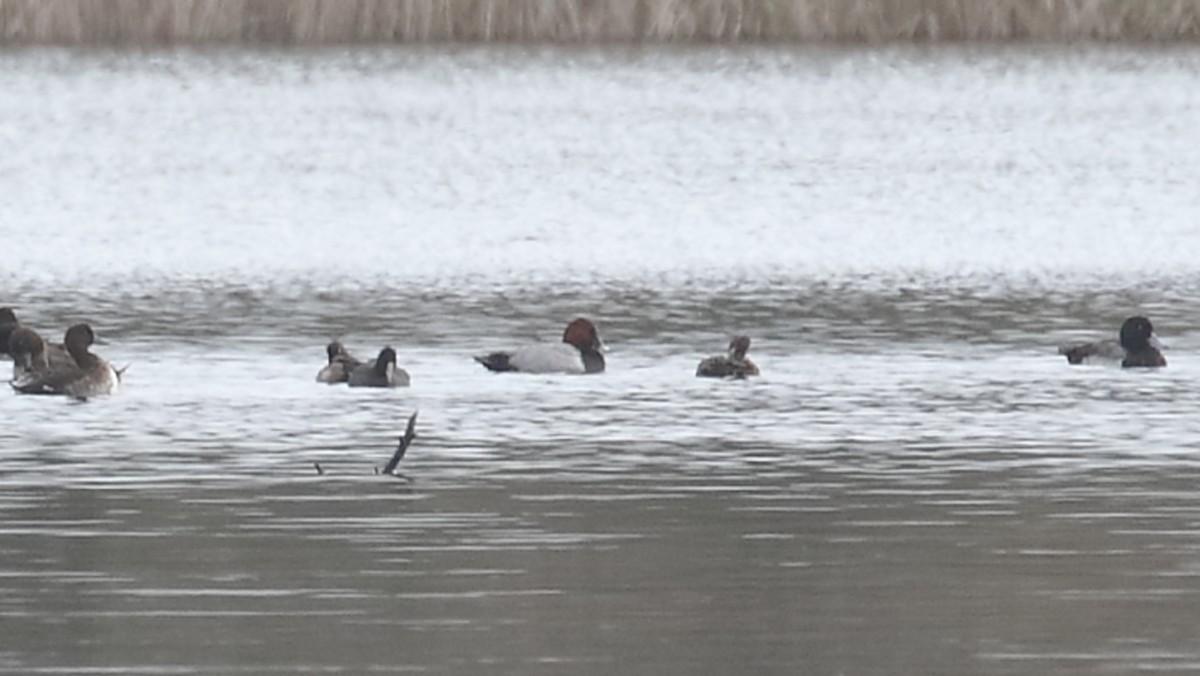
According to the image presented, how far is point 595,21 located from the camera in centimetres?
3247

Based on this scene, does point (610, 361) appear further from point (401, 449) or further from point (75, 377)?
point (401, 449)

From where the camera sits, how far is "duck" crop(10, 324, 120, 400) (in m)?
13.6

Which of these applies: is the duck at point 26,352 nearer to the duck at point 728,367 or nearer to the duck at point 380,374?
the duck at point 380,374

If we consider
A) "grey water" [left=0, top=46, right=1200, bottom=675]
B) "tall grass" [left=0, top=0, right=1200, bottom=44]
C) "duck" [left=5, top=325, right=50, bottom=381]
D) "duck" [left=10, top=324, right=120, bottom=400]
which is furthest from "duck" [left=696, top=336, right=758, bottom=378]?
"tall grass" [left=0, top=0, right=1200, bottom=44]

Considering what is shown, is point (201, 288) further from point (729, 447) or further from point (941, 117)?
point (941, 117)

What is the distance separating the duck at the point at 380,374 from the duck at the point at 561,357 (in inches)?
33.0

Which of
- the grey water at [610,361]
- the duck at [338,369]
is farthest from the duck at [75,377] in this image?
the duck at [338,369]

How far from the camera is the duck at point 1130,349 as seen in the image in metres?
14.6

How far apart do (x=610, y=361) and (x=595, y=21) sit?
17.6 metres

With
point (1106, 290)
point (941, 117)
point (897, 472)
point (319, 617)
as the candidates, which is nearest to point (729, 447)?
point (897, 472)

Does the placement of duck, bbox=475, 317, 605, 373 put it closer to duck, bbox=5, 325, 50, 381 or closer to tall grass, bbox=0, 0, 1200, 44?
duck, bbox=5, 325, 50, 381

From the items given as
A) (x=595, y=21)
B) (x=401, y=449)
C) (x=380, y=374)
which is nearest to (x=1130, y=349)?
(x=380, y=374)

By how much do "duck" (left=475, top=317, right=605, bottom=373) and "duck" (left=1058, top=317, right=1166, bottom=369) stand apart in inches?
88.4

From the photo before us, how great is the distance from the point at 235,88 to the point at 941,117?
280 inches
